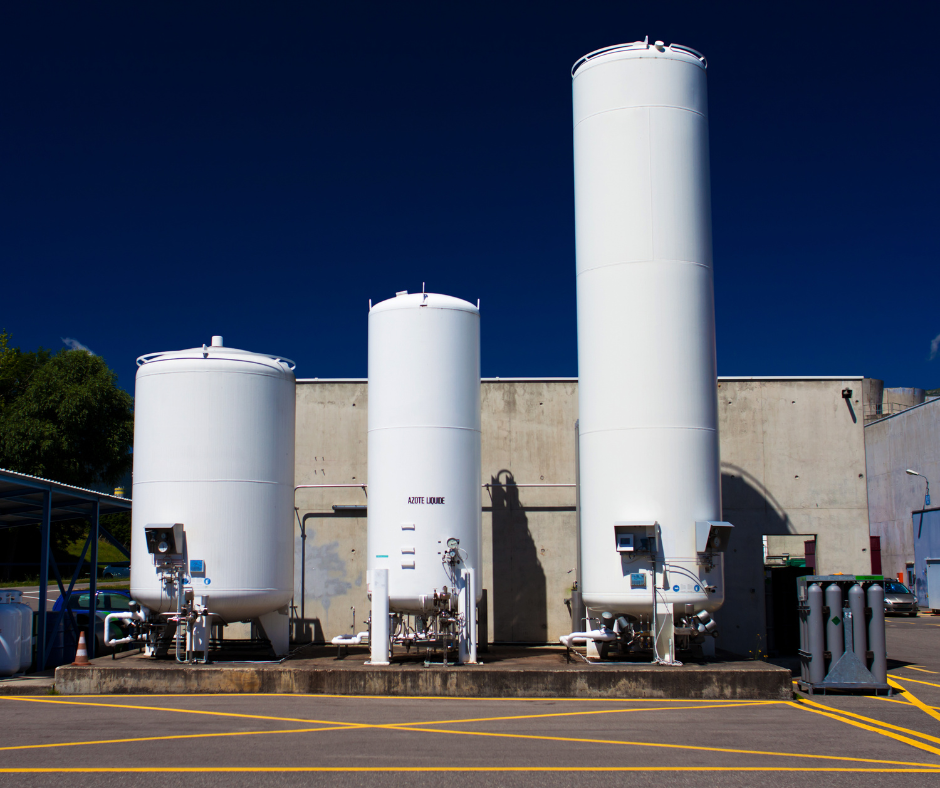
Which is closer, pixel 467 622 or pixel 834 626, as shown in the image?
pixel 834 626

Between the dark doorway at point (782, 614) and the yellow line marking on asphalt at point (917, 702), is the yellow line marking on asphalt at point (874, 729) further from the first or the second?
the dark doorway at point (782, 614)

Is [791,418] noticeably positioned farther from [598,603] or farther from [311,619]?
[311,619]

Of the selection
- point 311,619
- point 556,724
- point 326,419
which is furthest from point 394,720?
point 326,419

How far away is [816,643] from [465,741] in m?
Result: 6.62

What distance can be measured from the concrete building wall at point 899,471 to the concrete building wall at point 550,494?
Result: 75.6 feet

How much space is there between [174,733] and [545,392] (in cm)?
1171

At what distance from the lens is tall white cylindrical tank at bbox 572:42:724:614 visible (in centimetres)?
1474

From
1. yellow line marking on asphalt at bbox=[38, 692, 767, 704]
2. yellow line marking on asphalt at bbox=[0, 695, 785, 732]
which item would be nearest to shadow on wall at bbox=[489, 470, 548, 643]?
yellow line marking on asphalt at bbox=[38, 692, 767, 704]

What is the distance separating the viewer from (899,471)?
43.0m

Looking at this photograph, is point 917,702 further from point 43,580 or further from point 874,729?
point 43,580

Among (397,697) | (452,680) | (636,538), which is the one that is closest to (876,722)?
(636,538)

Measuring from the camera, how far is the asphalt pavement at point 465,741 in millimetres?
8648

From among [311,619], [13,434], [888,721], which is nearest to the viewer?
[888,721]

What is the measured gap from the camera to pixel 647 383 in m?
15.1
